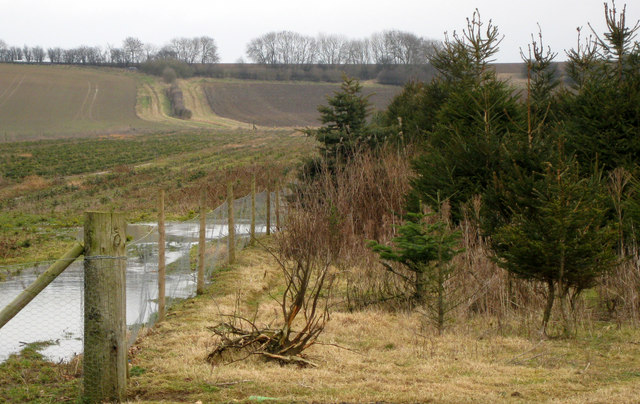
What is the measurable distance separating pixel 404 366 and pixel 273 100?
90.7 meters

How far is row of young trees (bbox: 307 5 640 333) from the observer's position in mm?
7480

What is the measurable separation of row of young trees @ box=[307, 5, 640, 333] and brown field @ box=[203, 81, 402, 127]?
66.5m

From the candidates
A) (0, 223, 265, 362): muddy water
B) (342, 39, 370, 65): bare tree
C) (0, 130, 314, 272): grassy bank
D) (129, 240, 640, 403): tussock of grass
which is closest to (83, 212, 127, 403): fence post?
(129, 240, 640, 403): tussock of grass

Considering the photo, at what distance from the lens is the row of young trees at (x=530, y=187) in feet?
24.5

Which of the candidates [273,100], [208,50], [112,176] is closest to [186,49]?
[208,50]

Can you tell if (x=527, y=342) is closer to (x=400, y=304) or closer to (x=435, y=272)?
(x=435, y=272)

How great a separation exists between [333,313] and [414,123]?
48.6 ft

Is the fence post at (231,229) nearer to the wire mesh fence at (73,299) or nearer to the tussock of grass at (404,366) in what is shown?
the wire mesh fence at (73,299)

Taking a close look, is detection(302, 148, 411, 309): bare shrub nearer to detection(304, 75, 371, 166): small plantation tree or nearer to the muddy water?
the muddy water

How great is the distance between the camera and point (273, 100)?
95.4m

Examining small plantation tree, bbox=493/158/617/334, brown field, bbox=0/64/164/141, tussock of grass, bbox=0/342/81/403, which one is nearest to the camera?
tussock of grass, bbox=0/342/81/403

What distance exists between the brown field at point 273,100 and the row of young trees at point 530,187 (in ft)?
218

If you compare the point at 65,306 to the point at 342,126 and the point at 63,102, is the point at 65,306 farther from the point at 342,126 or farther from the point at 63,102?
the point at 63,102

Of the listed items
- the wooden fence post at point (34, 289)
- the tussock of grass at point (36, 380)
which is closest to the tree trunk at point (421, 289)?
the tussock of grass at point (36, 380)
